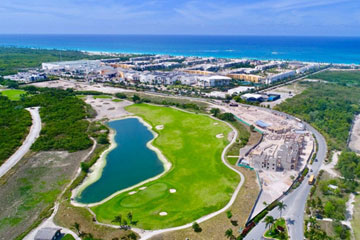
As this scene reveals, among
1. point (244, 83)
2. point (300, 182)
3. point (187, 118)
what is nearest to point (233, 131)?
point (187, 118)

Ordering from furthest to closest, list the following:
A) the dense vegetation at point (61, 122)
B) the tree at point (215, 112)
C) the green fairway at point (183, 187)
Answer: the tree at point (215, 112), the dense vegetation at point (61, 122), the green fairway at point (183, 187)

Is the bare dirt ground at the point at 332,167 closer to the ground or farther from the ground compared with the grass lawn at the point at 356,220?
farther from the ground

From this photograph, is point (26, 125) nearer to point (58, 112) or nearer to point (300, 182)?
point (58, 112)

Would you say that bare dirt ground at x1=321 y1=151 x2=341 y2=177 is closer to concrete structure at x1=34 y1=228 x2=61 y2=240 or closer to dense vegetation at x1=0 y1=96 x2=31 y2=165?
concrete structure at x1=34 y1=228 x2=61 y2=240

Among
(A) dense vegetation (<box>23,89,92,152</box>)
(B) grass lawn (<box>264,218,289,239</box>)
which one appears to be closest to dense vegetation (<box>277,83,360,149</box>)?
(B) grass lawn (<box>264,218,289,239</box>)

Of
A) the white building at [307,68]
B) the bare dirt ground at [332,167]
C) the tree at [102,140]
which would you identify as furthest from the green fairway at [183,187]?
the white building at [307,68]

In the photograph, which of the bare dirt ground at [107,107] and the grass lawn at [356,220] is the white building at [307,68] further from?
the grass lawn at [356,220]

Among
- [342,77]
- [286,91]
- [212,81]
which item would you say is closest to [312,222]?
[286,91]
